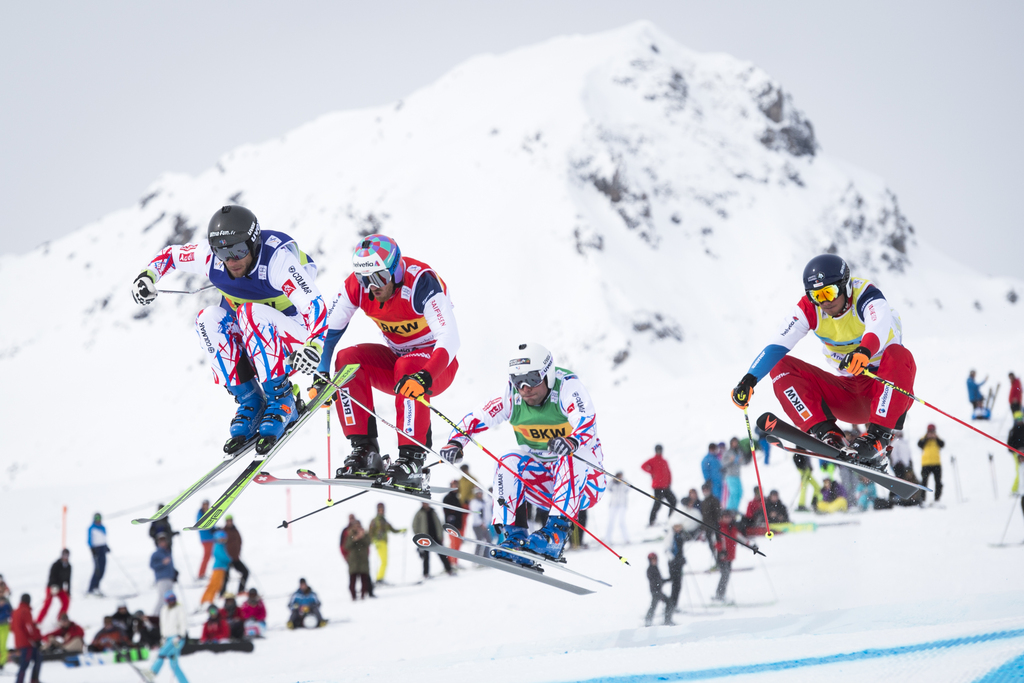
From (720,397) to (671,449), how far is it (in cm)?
460

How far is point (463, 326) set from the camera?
191ft

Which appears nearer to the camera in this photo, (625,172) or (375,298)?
(375,298)

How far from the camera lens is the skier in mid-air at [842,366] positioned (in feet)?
Answer: 24.2

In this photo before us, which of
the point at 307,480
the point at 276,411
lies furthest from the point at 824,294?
the point at 276,411

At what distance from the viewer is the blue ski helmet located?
256 inches

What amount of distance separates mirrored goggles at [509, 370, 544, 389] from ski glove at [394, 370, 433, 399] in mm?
762

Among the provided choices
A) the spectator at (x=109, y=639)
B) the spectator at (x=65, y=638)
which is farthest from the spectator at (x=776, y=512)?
the spectator at (x=65, y=638)

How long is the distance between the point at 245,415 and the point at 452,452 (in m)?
1.71

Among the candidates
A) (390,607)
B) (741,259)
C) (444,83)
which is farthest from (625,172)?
(390,607)

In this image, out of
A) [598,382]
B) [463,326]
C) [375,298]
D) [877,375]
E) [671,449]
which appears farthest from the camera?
[463,326]

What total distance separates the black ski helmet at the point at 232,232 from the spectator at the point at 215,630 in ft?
24.6

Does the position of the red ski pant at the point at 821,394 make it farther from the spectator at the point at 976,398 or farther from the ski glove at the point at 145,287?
the spectator at the point at 976,398

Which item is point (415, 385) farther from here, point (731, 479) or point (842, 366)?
point (731, 479)

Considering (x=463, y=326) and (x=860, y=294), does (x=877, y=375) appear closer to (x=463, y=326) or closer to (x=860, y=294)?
(x=860, y=294)
